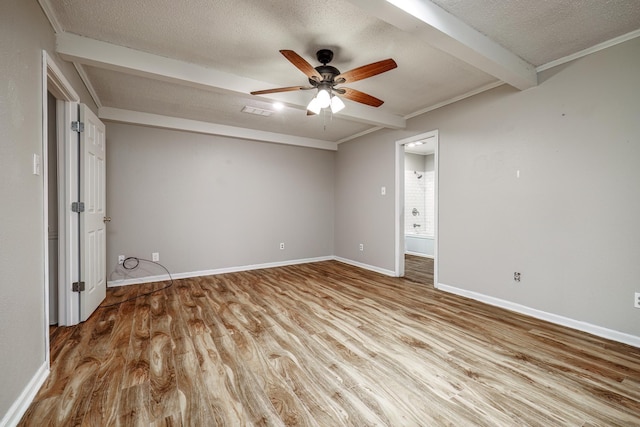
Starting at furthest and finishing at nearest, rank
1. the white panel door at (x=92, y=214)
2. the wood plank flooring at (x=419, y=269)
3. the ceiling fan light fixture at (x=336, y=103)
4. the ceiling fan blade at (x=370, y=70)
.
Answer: the wood plank flooring at (x=419, y=269) < the white panel door at (x=92, y=214) < the ceiling fan light fixture at (x=336, y=103) < the ceiling fan blade at (x=370, y=70)

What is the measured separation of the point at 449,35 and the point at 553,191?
180 centimetres

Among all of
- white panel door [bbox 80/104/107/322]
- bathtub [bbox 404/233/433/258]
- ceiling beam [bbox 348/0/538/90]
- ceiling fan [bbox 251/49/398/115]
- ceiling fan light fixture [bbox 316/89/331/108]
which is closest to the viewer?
ceiling beam [bbox 348/0/538/90]

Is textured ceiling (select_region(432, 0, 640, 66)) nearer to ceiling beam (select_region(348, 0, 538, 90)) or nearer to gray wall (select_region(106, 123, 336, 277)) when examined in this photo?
ceiling beam (select_region(348, 0, 538, 90))

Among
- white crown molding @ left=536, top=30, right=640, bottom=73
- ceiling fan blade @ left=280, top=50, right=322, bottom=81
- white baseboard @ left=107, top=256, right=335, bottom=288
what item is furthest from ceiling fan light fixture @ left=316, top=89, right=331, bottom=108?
white baseboard @ left=107, top=256, right=335, bottom=288

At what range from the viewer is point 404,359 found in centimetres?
198

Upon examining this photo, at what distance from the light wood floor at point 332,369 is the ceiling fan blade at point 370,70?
6.95ft

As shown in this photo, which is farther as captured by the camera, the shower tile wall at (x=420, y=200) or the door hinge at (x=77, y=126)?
the shower tile wall at (x=420, y=200)

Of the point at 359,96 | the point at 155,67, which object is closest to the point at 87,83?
the point at 155,67

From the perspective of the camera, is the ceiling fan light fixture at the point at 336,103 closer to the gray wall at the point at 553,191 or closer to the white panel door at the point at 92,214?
the gray wall at the point at 553,191

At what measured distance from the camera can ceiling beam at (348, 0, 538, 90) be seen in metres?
1.67

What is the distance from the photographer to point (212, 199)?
14.9 feet

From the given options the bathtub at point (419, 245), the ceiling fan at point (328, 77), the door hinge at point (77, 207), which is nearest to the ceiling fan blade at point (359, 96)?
the ceiling fan at point (328, 77)

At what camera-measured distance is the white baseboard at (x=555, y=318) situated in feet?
7.25

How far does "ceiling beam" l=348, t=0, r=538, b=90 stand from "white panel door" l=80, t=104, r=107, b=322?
2712mm
